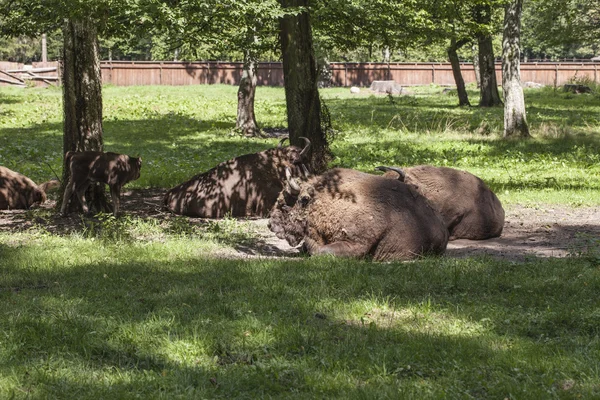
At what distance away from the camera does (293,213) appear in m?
10.1

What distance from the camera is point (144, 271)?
336 inches

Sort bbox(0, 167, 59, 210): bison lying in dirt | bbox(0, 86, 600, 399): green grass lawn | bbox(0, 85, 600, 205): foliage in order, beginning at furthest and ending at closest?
bbox(0, 85, 600, 205): foliage → bbox(0, 167, 59, 210): bison lying in dirt → bbox(0, 86, 600, 399): green grass lawn

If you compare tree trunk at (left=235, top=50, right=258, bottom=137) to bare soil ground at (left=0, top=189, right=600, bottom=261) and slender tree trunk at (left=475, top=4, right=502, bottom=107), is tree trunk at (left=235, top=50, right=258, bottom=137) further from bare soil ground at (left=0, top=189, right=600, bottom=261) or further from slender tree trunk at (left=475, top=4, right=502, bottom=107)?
slender tree trunk at (left=475, top=4, right=502, bottom=107)

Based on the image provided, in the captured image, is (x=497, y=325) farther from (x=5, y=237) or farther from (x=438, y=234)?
(x=5, y=237)

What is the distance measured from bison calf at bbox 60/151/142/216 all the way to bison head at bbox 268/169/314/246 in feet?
9.98

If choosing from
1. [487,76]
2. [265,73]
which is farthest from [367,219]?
[265,73]

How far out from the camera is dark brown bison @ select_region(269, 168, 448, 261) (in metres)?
9.26

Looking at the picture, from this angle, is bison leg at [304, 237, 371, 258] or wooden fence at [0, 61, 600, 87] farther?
wooden fence at [0, 61, 600, 87]

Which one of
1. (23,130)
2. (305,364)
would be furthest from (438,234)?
(23,130)

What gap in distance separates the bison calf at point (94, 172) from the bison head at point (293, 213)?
3.04 meters

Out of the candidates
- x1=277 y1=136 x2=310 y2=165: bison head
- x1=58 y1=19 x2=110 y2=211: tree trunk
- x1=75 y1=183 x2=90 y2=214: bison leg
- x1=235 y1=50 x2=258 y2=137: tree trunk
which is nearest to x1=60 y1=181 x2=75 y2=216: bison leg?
x1=75 y1=183 x2=90 y2=214: bison leg

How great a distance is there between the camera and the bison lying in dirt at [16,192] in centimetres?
1386

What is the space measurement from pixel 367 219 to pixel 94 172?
16.0 feet

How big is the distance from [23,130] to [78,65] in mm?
13834
